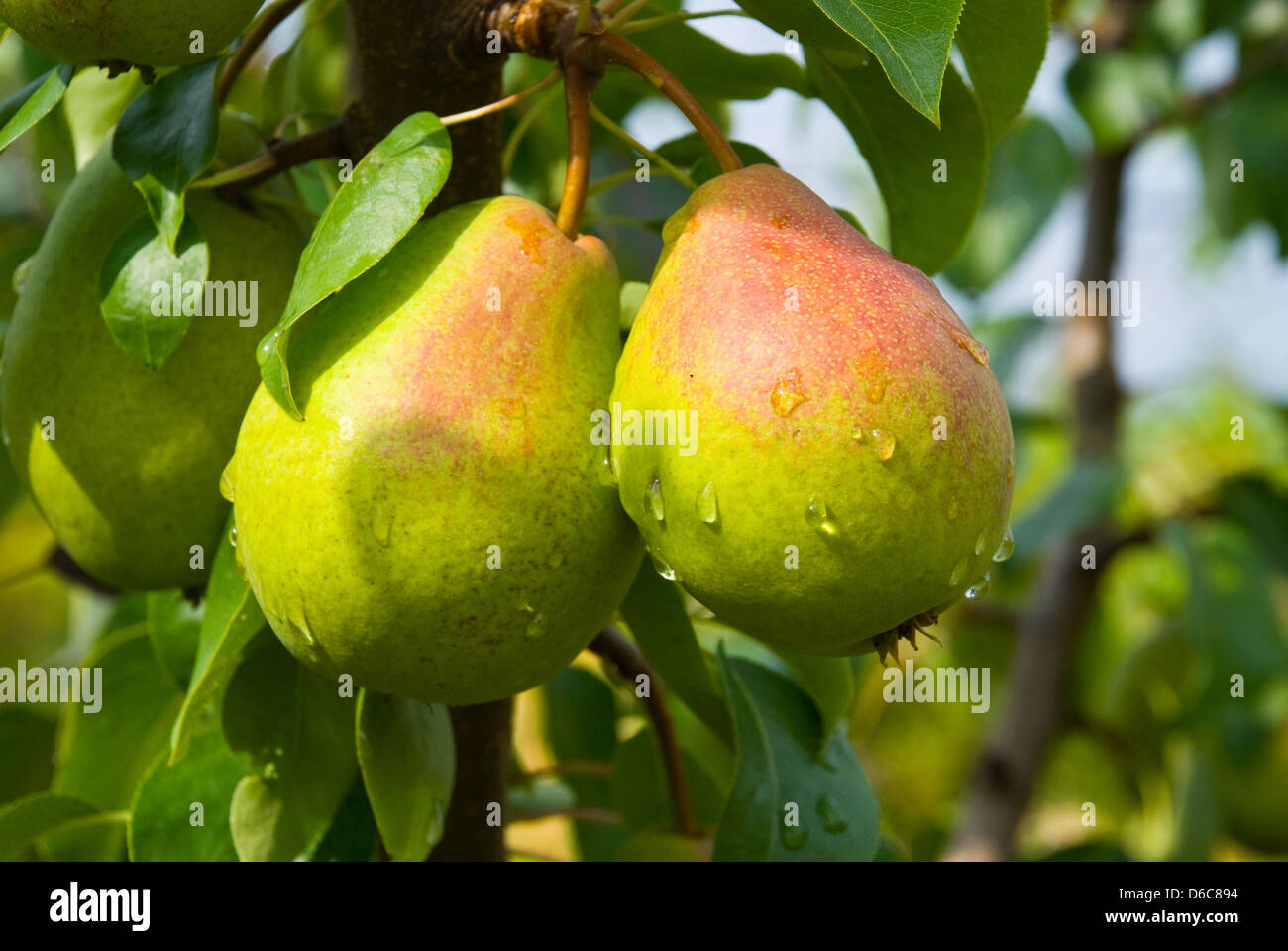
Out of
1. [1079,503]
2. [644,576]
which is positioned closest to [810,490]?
[644,576]

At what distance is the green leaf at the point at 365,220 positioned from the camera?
632 mm

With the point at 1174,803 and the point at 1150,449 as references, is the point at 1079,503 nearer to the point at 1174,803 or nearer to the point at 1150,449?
the point at 1174,803

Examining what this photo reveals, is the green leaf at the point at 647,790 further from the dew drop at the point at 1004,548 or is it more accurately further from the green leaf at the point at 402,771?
the dew drop at the point at 1004,548

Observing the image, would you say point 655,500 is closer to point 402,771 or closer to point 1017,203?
point 402,771

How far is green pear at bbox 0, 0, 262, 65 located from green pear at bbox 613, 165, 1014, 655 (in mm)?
320

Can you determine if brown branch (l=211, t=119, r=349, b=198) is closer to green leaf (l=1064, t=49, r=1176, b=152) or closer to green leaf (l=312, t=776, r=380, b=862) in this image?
green leaf (l=312, t=776, r=380, b=862)

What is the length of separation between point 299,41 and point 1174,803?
1800mm

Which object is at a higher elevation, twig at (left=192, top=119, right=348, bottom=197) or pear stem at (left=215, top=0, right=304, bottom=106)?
pear stem at (left=215, top=0, right=304, bottom=106)

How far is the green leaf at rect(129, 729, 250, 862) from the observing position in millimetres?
917

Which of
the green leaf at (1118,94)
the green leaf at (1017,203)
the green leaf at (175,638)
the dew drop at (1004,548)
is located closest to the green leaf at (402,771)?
the green leaf at (175,638)

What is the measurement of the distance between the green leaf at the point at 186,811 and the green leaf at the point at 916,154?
0.63m

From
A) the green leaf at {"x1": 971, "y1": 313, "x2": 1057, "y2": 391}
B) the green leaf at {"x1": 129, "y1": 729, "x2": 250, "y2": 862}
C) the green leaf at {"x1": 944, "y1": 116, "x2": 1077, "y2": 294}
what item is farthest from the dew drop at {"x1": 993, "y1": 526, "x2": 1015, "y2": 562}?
the green leaf at {"x1": 971, "y1": 313, "x2": 1057, "y2": 391}

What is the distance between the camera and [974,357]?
0.66 meters

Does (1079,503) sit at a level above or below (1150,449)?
below
